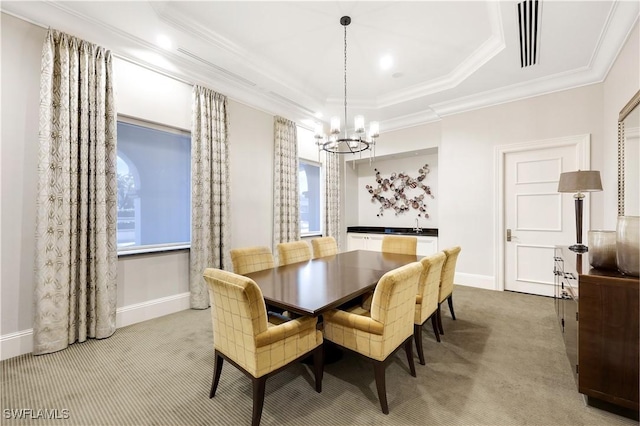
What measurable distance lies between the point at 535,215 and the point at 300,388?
13.2 ft

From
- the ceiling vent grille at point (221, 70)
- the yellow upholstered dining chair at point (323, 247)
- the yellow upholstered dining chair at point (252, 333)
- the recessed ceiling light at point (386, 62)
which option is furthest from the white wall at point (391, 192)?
the yellow upholstered dining chair at point (252, 333)

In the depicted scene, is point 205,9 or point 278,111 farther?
point 278,111

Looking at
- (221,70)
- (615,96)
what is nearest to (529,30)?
(615,96)

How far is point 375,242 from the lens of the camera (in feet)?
19.3

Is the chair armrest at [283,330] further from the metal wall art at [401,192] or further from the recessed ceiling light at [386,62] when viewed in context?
the metal wall art at [401,192]

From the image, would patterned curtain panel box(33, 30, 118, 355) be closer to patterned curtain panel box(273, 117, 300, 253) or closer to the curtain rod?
the curtain rod

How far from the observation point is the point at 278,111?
454 cm

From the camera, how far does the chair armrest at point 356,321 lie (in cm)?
167

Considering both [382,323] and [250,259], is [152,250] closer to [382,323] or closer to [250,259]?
[250,259]

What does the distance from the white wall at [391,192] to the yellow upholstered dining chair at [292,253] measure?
3228mm

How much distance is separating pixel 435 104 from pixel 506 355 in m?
3.77

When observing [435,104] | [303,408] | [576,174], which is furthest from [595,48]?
[303,408]

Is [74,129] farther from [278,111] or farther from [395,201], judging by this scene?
[395,201]

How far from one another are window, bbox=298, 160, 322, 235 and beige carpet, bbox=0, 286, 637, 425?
307 cm
